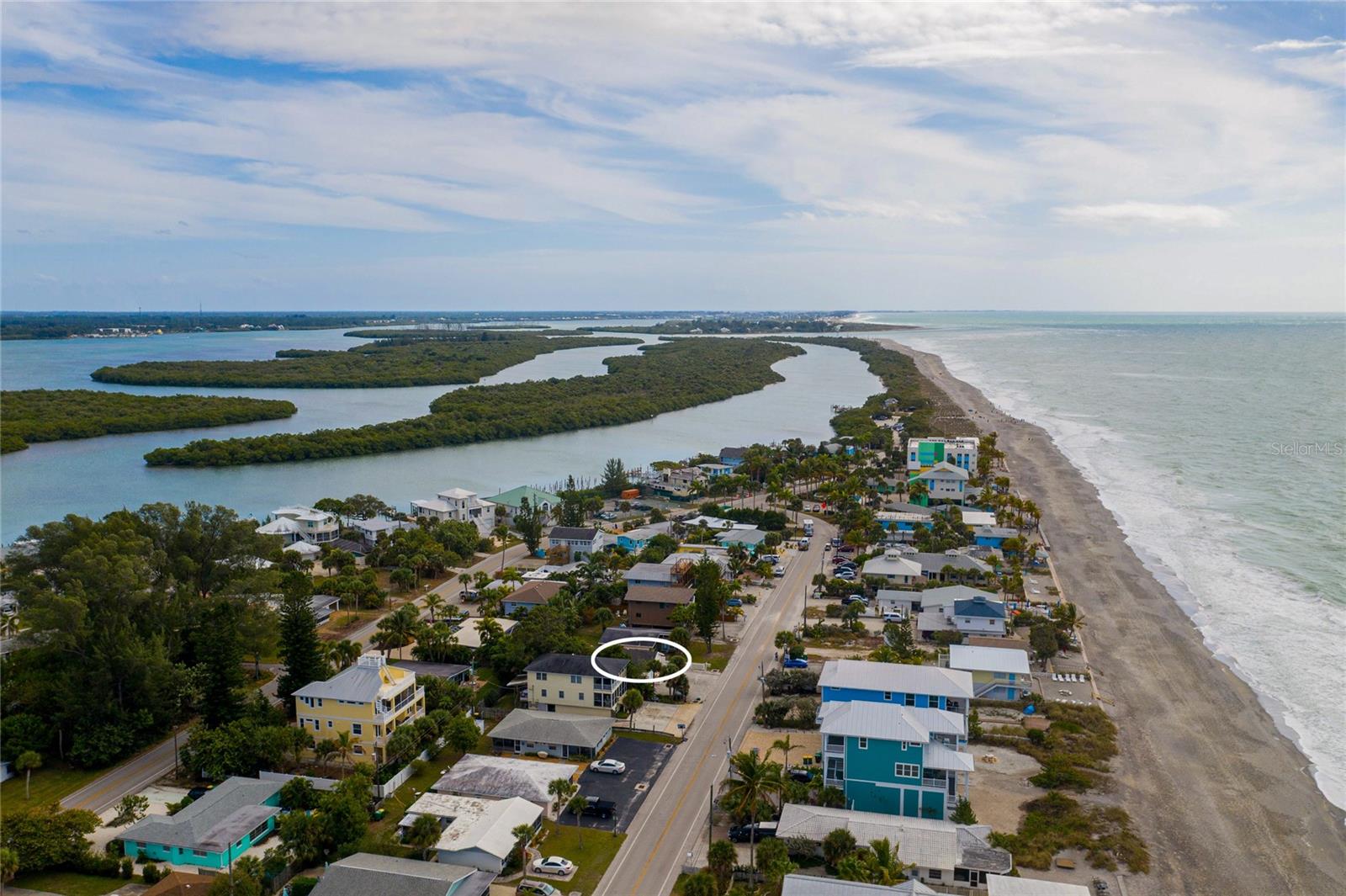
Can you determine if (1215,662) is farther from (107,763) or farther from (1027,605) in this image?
(107,763)

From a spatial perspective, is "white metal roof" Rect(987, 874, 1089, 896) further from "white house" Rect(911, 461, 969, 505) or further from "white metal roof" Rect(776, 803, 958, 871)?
"white house" Rect(911, 461, 969, 505)

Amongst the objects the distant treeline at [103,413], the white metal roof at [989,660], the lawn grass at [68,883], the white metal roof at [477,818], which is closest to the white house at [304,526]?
the lawn grass at [68,883]

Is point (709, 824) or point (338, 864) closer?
point (338, 864)

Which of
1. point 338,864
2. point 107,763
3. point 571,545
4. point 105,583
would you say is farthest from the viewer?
point 571,545


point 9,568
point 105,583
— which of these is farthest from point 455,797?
point 9,568

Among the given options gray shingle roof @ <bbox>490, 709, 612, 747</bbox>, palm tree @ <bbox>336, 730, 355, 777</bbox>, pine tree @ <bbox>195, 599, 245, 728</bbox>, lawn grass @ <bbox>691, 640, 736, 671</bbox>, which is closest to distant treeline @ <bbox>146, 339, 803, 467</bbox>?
pine tree @ <bbox>195, 599, 245, 728</bbox>

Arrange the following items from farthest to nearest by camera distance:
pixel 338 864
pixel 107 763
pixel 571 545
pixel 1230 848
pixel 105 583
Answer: pixel 571 545
pixel 105 583
pixel 107 763
pixel 1230 848
pixel 338 864

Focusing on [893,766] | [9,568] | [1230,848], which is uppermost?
[9,568]
